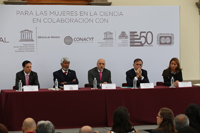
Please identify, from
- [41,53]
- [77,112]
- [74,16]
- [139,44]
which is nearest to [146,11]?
[139,44]

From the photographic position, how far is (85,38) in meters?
7.34

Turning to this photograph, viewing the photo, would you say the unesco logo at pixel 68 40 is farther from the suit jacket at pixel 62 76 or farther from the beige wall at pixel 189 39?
the beige wall at pixel 189 39

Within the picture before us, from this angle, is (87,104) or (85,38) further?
(85,38)

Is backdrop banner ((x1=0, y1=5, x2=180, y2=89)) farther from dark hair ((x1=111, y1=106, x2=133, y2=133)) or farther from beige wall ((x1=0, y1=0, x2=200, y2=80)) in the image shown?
dark hair ((x1=111, y1=106, x2=133, y2=133))

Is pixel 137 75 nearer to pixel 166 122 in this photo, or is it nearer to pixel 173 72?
pixel 173 72

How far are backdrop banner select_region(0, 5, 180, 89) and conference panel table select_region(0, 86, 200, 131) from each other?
4.87 feet

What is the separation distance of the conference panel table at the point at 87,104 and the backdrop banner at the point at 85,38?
148 centimetres

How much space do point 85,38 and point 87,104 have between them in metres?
1.97

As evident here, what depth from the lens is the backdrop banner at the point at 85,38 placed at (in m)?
7.07

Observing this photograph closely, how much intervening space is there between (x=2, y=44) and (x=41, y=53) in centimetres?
76

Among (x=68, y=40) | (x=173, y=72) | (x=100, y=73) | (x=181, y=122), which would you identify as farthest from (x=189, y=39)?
(x=181, y=122)

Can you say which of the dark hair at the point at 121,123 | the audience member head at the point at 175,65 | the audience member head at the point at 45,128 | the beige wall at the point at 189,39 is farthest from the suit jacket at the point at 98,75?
the audience member head at the point at 45,128

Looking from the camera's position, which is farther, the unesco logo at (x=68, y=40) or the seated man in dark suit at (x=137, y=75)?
the unesco logo at (x=68, y=40)

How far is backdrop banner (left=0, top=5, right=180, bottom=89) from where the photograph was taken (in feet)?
23.2
